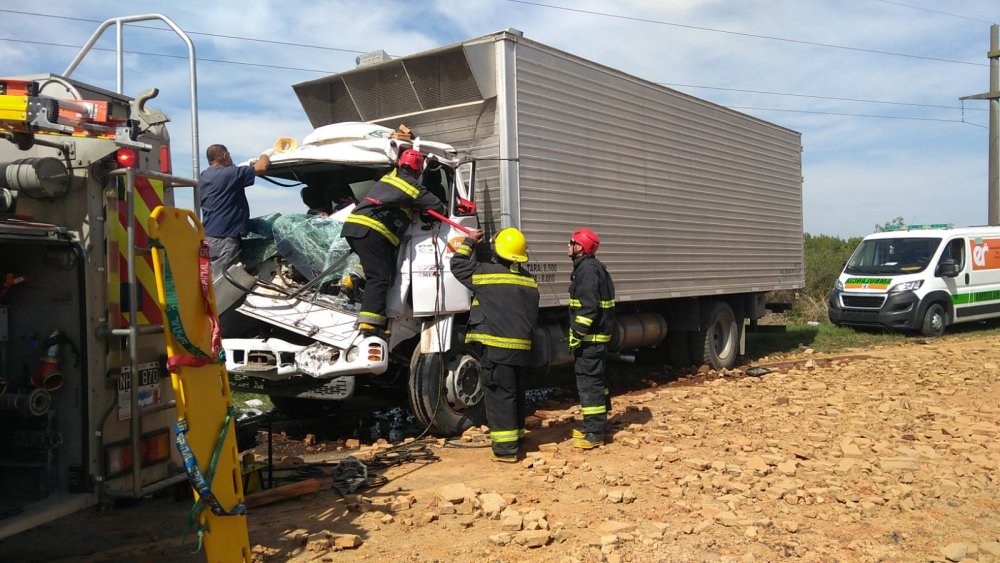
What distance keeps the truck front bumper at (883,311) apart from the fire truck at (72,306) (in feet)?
51.1

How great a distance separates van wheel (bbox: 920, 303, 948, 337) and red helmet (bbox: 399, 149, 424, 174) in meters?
12.9

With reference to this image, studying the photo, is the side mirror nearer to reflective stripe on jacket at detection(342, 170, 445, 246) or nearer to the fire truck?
reflective stripe on jacket at detection(342, 170, 445, 246)

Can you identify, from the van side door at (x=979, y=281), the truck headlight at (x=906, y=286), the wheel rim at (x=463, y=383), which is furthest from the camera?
the van side door at (x=979, y=281)

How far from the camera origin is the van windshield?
16.7 meters

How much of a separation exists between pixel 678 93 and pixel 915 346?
729cm

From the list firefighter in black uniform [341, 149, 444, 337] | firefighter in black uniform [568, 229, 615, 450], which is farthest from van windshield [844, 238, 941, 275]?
firefighter in black uniform [341, 149, 444, 337]

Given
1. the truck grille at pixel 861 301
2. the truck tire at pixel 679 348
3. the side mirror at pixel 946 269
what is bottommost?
the truck tire at pixel 679 348

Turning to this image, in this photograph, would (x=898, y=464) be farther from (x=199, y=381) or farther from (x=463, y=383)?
(x=199, y=381)

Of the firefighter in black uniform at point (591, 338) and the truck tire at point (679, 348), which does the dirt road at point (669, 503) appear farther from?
the truck tire at point (679, 348)

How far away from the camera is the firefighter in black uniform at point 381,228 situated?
649cm

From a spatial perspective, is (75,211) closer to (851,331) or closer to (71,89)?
(71,89)

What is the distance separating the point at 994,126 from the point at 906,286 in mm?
9742

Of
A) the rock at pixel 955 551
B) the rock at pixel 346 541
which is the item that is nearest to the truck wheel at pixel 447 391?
the rock at pixel 346 541

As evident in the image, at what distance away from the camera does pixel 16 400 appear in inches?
130
